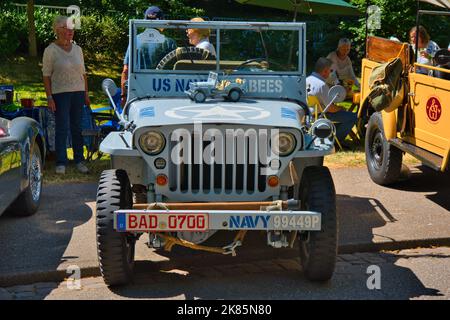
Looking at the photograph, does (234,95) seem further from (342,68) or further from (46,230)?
(342,68)

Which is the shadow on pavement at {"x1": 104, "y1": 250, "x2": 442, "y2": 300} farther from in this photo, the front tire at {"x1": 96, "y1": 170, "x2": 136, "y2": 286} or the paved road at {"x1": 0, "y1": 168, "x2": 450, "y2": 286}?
the paved road at {"x1": 0, "y1": 168, "x2": 450, "y2": 286}

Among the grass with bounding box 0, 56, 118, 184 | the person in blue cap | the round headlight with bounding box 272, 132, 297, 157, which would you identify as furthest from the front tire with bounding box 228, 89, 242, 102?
the grass with bounding box 0, 56, 118, 184

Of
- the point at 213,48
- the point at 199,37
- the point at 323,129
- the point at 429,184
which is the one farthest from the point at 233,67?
the point at 429,184

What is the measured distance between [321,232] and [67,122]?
14.6 ft

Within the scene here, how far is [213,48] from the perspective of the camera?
6.59 m

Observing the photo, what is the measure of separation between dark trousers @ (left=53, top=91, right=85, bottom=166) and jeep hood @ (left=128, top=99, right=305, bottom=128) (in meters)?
2.62

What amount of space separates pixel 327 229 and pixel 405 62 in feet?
12.0

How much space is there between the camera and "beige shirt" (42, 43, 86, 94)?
8.57 metres

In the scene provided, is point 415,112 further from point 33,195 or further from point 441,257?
point 33,195

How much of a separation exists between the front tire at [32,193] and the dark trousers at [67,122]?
1158mm

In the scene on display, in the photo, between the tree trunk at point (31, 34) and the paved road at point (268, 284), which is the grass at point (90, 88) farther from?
the paved road at point (268, 284)

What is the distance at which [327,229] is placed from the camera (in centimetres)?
517

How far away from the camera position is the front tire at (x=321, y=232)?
5.18 m
